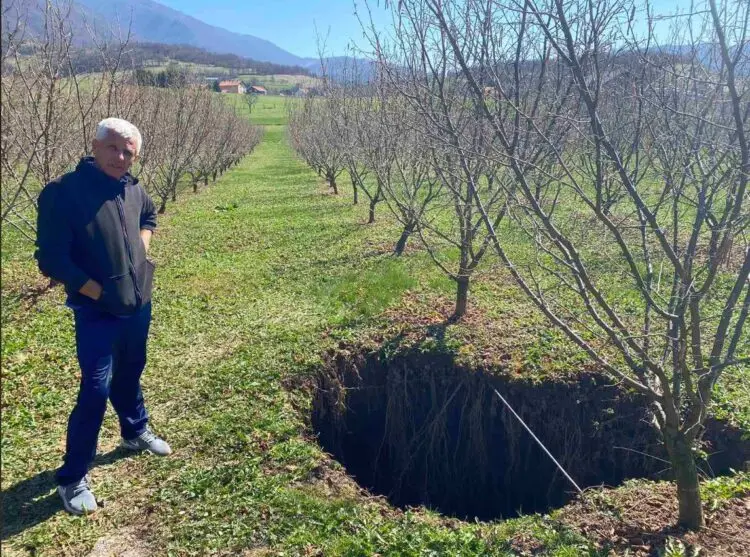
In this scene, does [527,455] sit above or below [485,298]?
below

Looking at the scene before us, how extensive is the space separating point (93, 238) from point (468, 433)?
4.00 meters

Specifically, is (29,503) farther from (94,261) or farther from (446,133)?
(446,133)

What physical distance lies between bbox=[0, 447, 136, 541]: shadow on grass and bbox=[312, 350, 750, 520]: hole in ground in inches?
87.9

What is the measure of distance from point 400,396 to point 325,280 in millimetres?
2780

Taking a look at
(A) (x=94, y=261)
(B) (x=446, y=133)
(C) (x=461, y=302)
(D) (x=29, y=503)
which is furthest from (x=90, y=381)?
(C) (x=461, y=302)

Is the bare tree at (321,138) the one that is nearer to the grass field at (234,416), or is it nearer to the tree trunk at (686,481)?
the grass field at (234,416)

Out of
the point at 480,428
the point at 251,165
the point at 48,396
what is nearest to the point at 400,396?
the point at 480,428

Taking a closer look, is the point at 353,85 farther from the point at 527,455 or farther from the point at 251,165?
the point at 251,165

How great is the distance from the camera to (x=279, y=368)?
17.0 ft

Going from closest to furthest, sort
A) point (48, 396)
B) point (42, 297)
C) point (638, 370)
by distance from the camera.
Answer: point (638, 370), point (48, 396), point (42, 297)

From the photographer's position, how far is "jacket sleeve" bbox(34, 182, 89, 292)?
2.88m

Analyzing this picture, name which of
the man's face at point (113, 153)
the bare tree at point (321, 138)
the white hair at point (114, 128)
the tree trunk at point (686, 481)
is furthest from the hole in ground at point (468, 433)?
the bare tree at point (321, 138)

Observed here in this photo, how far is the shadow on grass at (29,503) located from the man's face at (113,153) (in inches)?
81.5

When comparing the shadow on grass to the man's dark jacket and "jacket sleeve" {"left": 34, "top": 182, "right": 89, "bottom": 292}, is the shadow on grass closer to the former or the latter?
the man's dark jacket
